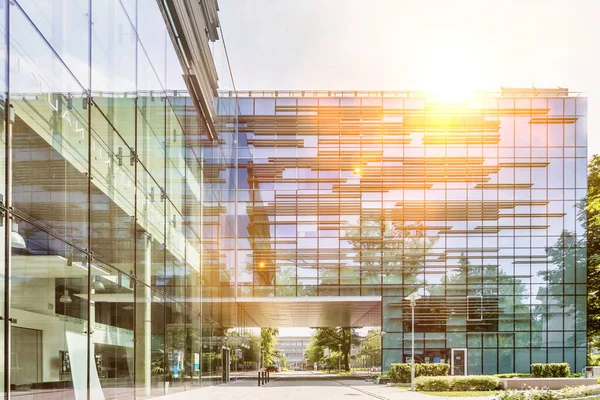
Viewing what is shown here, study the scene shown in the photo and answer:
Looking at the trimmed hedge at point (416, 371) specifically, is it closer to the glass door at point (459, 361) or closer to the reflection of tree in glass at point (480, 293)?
the glass door at point (459, 361)

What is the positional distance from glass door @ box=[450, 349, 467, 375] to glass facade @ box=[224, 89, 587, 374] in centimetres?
9

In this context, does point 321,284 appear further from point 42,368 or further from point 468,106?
point 42,368

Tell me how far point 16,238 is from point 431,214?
39.5 meters

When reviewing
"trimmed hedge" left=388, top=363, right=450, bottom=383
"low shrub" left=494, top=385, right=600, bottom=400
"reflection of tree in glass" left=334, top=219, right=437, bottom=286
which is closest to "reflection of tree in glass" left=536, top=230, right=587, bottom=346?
"reflection of tree in glass" left=334, top=219, right=437, bottom=286

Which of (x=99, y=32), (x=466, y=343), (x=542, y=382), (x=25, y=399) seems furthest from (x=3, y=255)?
(x=466, y=343)

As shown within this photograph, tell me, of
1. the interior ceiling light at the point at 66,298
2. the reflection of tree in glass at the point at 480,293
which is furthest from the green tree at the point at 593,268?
the interior ceiling light at the point at 66,298

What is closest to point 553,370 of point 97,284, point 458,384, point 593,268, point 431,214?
point 593,268

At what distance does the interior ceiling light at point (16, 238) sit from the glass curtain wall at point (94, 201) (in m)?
0.02

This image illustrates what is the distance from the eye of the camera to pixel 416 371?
4188cm

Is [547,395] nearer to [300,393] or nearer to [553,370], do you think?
[300,393]

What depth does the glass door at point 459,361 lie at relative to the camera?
46.3m

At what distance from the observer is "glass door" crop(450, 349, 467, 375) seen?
46.3m

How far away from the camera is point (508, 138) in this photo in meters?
48.4

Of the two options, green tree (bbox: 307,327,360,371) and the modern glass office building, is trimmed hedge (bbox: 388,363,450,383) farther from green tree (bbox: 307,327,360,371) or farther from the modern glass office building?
green tree (bbox: 307,327,360,371)
